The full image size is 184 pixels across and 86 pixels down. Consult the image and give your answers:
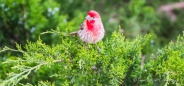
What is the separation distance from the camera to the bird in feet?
9.96

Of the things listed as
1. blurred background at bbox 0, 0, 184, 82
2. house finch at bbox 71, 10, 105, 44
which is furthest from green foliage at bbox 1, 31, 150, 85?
blurred background at bbox 0, 0, 184, 82

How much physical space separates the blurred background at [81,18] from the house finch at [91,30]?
0.13 meters

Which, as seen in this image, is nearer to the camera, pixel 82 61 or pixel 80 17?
pixel 82 61

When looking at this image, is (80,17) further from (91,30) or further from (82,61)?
(82,61)

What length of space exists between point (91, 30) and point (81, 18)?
85.1 inches

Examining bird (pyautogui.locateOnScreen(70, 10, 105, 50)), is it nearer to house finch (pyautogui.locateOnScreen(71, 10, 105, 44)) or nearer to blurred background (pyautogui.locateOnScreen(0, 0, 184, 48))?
house finch (pyautogui.locateOnScreen(71, 10, 105, 44))

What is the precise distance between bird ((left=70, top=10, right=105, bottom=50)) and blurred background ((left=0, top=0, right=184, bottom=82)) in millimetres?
126

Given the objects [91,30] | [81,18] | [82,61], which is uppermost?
[81,18]

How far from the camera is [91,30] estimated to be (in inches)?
124

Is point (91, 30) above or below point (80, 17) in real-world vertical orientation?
below

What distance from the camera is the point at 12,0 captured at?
439cm

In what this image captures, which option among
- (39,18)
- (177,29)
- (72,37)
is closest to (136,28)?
(177,29)

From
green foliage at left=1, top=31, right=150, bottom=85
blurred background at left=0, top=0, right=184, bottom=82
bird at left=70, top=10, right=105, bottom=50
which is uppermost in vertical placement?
blurred background at left=0, top=0, right=184, bottom=82

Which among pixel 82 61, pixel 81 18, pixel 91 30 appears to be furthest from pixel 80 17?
pixel 82 61
